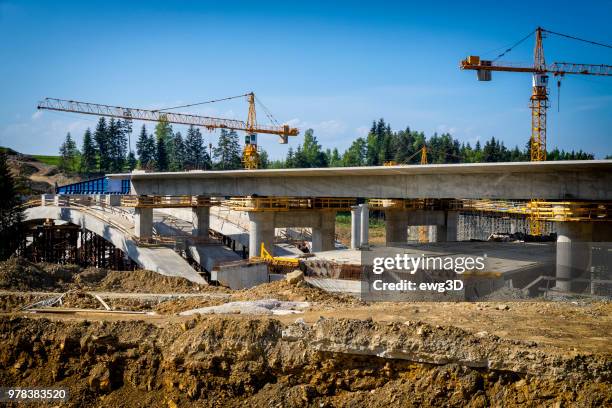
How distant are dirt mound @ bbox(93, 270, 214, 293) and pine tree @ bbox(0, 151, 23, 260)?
15427mm

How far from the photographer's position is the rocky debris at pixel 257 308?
48.1ft

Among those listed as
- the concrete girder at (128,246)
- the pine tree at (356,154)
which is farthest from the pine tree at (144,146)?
the concrete girder at (128,246)

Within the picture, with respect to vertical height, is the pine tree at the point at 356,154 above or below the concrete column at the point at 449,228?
above

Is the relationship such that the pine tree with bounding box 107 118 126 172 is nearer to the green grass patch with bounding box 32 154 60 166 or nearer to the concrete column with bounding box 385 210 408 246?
the green grass patch with bounding box 32 154 60 166

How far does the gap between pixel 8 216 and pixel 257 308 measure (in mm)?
28758

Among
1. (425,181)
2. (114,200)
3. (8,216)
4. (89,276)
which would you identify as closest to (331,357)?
(89,276)

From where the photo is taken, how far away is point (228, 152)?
115 m

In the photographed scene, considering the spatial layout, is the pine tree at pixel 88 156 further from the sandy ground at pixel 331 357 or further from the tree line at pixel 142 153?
the sandy ground at pixel 331 357

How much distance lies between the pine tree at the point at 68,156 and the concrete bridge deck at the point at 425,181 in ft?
249

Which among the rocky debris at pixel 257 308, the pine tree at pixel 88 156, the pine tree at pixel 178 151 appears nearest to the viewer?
the rocky debris at pixel 257 308

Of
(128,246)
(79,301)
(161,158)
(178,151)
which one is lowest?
(128,246)

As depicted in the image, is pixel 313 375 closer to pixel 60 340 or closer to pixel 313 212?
pixel 60 340

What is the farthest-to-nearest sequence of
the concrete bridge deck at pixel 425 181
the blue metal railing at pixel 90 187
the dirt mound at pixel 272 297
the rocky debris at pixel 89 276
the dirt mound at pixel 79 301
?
the blue metal railing at pixel 90 187 < the rocky debris at pixel 89 276 < the concrete bridge deck at pixel 425 181 < the dirt mound at pixel 79 301 < the dirt mound at pixel 272 297

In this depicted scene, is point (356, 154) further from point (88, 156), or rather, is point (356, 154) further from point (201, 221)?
point (201, 221)
